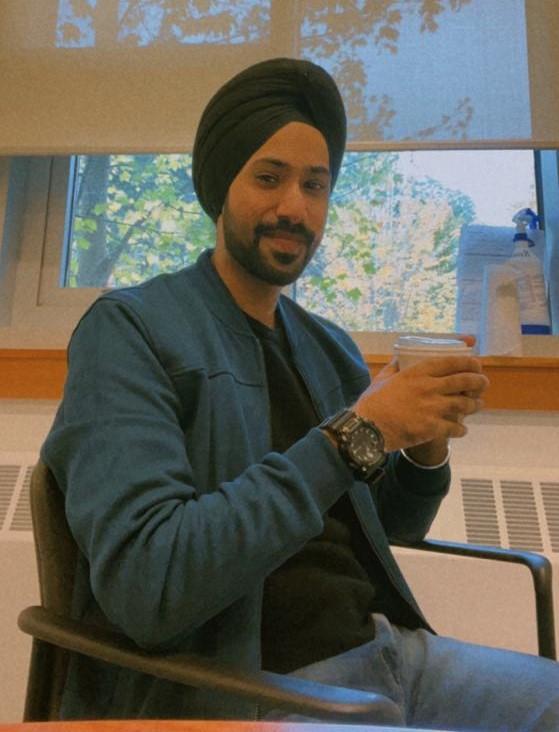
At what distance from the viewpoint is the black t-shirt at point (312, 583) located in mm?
840

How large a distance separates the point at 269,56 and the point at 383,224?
0.52 meters

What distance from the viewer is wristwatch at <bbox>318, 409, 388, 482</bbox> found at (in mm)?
762

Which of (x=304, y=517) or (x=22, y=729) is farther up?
(x=304, y=517)

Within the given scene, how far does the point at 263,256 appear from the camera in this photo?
41.0 inches

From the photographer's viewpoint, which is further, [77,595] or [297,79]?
[297,79]

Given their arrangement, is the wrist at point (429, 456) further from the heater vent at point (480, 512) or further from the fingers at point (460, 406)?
the heater vent at point (480, 512)

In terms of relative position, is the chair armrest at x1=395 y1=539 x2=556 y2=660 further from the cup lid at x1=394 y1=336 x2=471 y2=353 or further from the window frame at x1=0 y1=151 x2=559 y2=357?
the window frame at x1=0 y1=151 x2=559 y2=357

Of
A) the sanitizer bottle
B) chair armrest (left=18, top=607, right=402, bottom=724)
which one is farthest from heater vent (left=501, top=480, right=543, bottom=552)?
chair armrest (left=18, top=607, right=402, bottom=724)

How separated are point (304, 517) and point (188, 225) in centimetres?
133

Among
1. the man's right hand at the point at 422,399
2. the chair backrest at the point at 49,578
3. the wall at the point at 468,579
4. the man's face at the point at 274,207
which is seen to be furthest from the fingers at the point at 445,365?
the wall at the point at 468,579

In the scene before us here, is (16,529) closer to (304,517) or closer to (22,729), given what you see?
(304,517)

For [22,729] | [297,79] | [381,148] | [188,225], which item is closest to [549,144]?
[381,148]

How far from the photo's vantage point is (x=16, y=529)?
4.72ft

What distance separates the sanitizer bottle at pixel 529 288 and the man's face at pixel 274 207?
0.78m
